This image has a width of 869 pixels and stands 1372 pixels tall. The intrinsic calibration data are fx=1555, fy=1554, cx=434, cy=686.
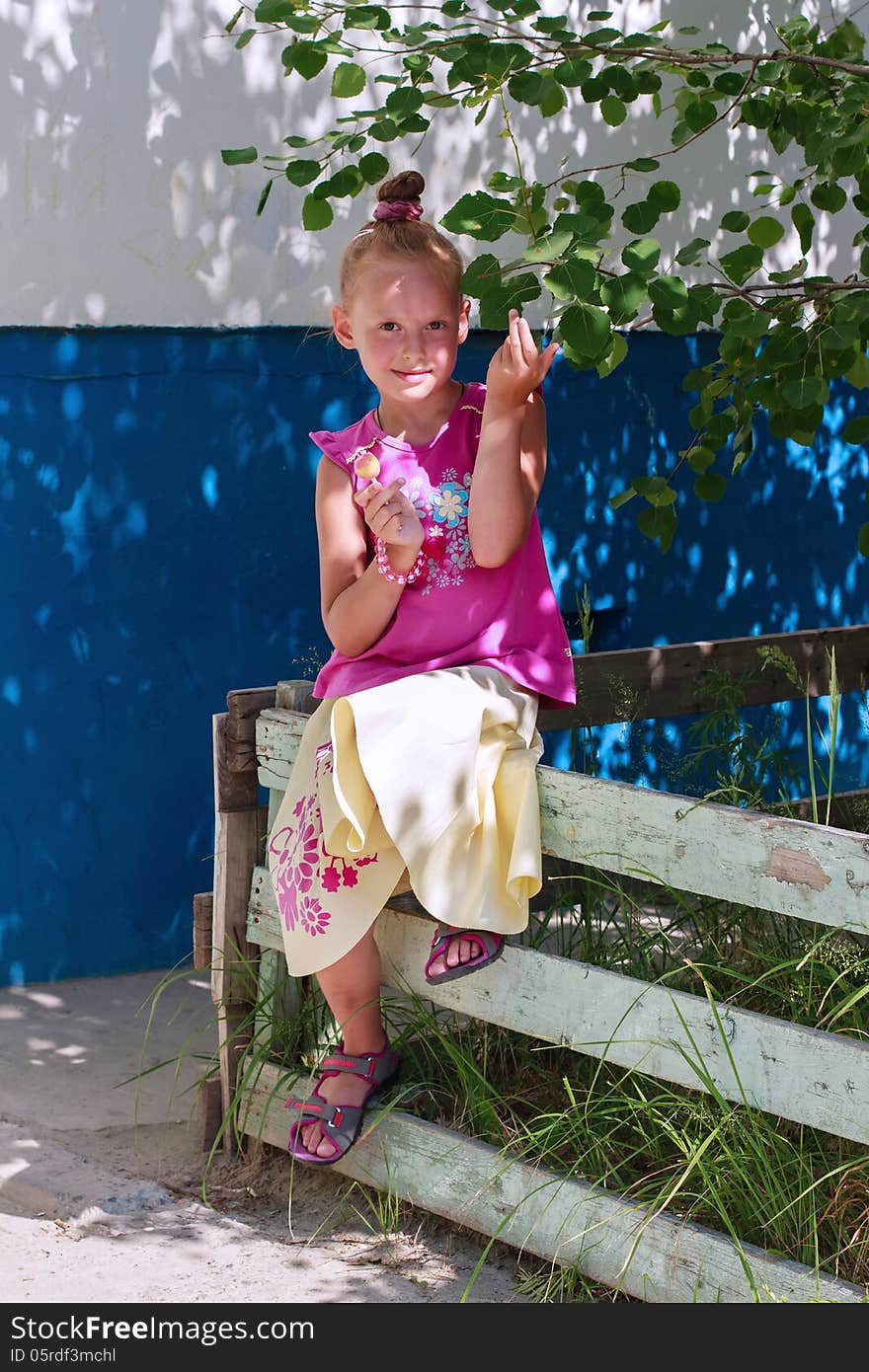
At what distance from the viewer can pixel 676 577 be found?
615cm

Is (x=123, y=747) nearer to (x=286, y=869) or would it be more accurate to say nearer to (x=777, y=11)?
(x=286, y=869)

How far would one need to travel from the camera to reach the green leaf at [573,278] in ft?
9.13

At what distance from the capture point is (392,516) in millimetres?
2885

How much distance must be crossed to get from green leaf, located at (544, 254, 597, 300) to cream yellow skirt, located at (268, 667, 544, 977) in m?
0.73

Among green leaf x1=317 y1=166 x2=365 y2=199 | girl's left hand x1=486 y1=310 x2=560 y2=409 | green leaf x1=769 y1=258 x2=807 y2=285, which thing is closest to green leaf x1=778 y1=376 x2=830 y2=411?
green leaf x1=769 y1=258 x2=807 y2=285

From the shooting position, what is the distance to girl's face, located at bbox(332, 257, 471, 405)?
302 cm

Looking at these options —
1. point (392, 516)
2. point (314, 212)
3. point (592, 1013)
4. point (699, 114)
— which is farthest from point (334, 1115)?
point (699, 114)

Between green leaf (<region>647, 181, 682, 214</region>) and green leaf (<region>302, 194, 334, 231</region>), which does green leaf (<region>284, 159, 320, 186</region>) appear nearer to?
green leaf (<region>302, 194, 334, 231</region>)

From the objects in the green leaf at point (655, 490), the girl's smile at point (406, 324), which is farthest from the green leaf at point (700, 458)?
the girl's smile at point (406, 324)

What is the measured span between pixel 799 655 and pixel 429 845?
1908 mm

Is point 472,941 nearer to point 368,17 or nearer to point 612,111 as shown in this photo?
point 368,17

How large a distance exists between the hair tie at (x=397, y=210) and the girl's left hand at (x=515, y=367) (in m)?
0.34

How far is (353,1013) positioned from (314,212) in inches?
67.7
